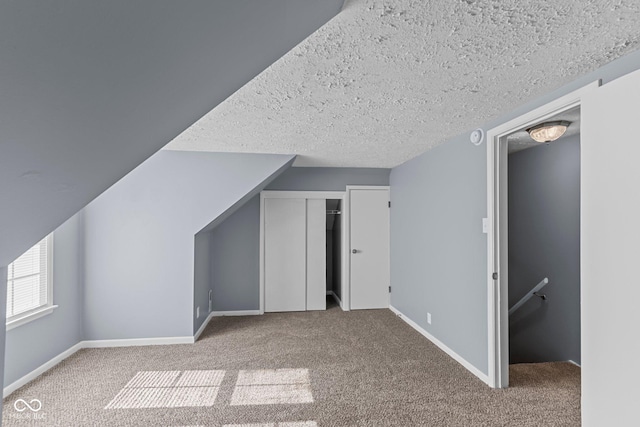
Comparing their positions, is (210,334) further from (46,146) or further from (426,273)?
(46,146)

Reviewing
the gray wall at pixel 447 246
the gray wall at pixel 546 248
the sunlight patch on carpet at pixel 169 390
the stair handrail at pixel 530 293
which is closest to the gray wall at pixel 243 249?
the gray wall at pixel 447 246

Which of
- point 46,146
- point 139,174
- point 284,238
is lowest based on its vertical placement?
point 284,238

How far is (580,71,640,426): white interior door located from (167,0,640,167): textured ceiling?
0.96 feet

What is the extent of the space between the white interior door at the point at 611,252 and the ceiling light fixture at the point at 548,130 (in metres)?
0.86

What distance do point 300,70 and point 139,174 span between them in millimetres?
2644

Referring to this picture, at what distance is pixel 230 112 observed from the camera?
7.85 feet

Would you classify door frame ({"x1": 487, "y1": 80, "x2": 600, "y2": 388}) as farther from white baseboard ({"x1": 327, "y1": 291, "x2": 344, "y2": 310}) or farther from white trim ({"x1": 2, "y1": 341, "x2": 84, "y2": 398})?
white trim ({"x1": 2, "y1": 341, "x2": 84, "y2": 398})

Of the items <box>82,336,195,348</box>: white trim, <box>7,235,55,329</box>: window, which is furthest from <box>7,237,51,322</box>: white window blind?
<box>82,336,195,348</box>: white trim

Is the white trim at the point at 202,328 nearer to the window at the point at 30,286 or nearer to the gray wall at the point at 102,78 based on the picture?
the window at the point at 30,286

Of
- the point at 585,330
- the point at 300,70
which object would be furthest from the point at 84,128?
the point at 585,330

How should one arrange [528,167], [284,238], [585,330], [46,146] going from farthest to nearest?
[284,238], [528,167], [585,330], [46,146]

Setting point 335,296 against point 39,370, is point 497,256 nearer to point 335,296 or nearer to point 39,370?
point 335,296

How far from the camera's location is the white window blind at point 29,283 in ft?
8.70

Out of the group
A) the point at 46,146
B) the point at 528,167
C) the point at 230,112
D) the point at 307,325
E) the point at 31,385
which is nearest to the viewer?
the point at 46,146
